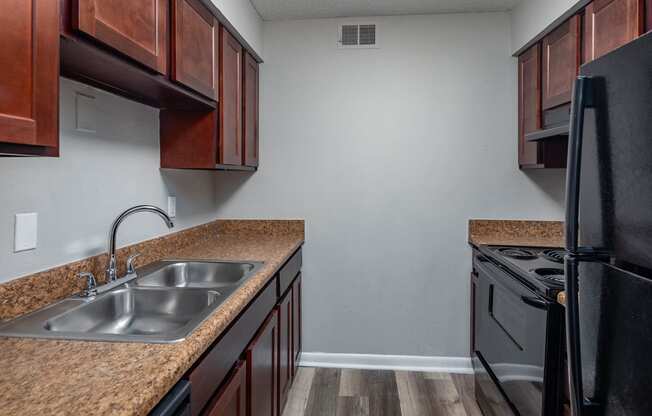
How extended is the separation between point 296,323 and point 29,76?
211 cm

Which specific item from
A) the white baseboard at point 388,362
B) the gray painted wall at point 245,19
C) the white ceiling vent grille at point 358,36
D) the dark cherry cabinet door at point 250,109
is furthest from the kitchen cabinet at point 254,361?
the white ceiling vent grille at point 358,36

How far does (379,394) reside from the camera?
8.10 ft

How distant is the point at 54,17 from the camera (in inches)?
34.4

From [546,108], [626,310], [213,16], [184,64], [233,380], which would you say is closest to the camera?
[626,310]

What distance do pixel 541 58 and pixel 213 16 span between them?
187 cm

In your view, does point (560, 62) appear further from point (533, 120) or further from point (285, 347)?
point (285, 347)

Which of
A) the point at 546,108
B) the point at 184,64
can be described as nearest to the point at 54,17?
the point at 184,64

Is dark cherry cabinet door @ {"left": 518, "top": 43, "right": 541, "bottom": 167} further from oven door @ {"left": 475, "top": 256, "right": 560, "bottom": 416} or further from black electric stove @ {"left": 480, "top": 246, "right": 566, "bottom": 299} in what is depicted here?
oven door @ {"left": 475, "top": 256, "right": 560, "bottom": 416}

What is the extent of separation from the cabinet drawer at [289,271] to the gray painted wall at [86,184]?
0.68 meters

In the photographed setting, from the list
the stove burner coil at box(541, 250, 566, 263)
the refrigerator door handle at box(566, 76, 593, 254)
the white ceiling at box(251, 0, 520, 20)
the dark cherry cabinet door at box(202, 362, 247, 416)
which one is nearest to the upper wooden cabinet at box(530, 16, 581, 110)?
the white ceiling at box(251, 0, 520, 20)

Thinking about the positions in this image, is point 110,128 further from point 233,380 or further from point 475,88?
point 475,88

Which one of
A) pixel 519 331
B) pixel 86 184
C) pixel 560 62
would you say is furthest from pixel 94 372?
pixel 560 62

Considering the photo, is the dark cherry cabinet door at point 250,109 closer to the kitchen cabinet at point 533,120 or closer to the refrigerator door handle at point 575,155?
the kitchen cabinet at point 533,120

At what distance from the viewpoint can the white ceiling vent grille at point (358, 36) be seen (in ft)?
9.08
